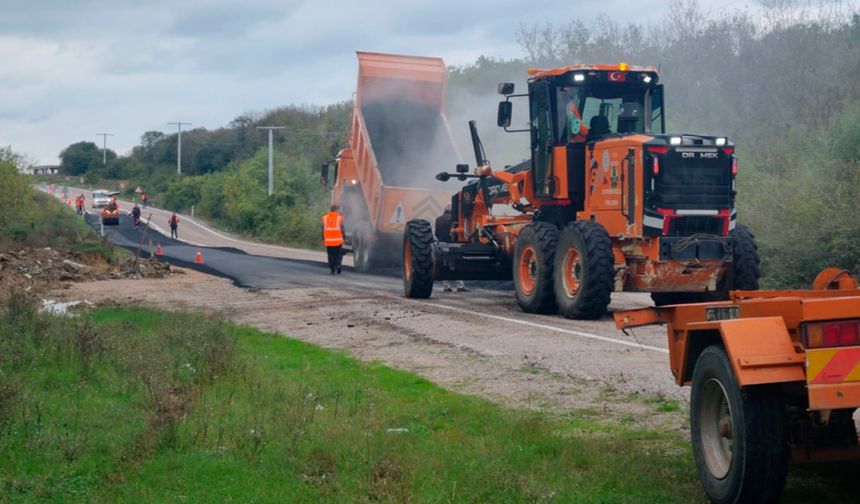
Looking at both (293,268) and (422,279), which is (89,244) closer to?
(293,268)

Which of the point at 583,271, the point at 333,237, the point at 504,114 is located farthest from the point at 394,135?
the point at 583,271

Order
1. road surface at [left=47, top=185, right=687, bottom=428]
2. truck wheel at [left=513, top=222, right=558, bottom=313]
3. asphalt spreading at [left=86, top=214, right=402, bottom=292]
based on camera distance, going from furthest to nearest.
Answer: asphalt spreading at [left=86, top=214, right=402, bottom=292]
truck wheel at [left=513, top=222, right=558, bottom=313]
road surface at [left=47, top=185, right=687, bottom=428]

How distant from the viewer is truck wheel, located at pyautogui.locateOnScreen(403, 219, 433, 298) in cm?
1864

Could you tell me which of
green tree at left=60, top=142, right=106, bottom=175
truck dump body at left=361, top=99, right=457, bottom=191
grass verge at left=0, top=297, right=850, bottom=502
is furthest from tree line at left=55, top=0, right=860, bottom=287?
green tree at left=60, top=142, right=106, bottom=175

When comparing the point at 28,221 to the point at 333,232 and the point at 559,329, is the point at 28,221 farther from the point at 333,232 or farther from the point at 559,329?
the point at 559,329

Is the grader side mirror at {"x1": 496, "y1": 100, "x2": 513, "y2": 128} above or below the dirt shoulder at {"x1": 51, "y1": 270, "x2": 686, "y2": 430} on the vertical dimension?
above

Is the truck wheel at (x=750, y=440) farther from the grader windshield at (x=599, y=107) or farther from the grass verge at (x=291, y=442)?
the grader windshield at (x=599, y=107)

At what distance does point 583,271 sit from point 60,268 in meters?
15.4

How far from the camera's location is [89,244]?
30.0m

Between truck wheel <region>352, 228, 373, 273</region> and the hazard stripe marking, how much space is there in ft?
71.1

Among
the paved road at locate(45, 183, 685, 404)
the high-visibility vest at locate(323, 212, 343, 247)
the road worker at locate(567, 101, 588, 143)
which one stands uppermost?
the road worker at locate(567, 101, 588, 143)

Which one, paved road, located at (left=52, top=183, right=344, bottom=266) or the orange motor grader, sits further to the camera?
paved road, located at (left=52, top=183, right=344, bottom=266)

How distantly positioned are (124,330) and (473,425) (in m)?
7.11

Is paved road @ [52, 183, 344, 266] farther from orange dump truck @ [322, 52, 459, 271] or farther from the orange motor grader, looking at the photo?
the orange motor grader
